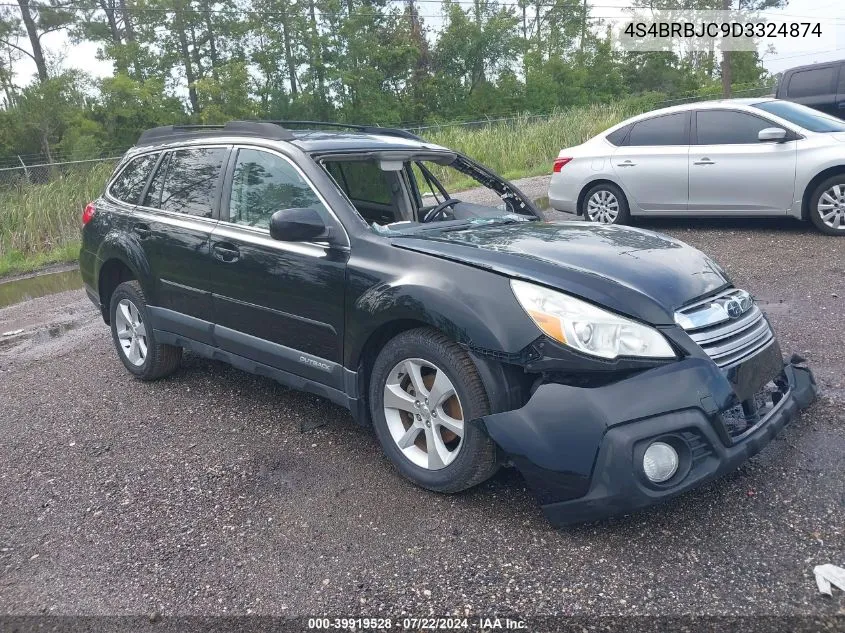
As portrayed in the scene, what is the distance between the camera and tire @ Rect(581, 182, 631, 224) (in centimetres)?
928

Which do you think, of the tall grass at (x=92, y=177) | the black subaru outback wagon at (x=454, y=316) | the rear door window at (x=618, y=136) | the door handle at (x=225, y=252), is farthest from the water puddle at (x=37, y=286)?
the rear door window at (x=618, y=136)

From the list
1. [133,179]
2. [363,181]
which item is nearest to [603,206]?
[363,181]

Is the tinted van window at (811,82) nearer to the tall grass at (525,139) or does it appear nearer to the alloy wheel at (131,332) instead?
the tall grass at (525,139)

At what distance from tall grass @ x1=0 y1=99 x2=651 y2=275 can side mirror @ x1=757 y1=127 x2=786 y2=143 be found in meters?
4.44

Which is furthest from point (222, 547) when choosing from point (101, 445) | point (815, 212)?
point (815, 212)

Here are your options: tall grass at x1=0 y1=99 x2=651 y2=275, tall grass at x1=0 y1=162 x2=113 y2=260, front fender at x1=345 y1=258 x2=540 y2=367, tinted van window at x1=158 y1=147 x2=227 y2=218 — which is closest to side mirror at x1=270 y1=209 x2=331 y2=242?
front fender at x1=345 y1=258 x2=540 y2=367

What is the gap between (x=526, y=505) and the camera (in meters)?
3.26

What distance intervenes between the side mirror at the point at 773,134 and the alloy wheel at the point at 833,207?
0.77 meters

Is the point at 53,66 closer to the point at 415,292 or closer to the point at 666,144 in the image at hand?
the point at 666,144

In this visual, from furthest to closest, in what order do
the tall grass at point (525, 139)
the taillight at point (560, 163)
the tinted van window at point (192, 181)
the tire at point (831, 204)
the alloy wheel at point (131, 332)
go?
the tall grass at point (525, 139) < the taillight at point (560, 163) < the tire at point (831, 204) < the alloy wheel at point (131, 332) < the tinted van window at point (192, 181)

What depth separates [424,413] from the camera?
11.0 feet

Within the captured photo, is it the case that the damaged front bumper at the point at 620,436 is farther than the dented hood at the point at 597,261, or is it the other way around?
the dented hood at the point at 597,261

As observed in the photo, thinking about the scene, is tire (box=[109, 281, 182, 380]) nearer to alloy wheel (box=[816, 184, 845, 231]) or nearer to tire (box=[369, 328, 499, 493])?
tire (box=[369, 328, 499, 493])

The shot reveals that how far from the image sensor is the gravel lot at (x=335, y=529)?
2.69 meters
